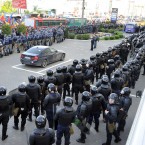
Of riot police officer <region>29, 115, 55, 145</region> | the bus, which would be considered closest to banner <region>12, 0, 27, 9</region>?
A: the bus

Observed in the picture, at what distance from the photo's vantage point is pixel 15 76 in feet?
44.1

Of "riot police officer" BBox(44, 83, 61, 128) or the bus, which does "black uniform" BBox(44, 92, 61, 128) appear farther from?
the bus

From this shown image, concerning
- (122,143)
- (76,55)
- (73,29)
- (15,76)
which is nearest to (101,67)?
(15,76)

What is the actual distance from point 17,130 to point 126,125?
3451mm

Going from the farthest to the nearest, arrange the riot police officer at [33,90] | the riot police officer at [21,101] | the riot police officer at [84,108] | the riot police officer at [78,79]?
the riot police officer at [78,79] → the riot police officer at [33,90] → the riot police officer at [21,101] → the riot police officer at [84,108]

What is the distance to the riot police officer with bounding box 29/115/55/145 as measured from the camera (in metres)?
4.84

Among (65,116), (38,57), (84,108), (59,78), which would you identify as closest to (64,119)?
(65,116)

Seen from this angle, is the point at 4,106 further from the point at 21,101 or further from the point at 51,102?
the point at 51,102

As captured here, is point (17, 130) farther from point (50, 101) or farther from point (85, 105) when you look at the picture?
point (85, 105)

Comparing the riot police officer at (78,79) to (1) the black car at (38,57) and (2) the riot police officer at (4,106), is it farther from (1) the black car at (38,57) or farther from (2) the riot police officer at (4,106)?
(1) the black car at (38,57)

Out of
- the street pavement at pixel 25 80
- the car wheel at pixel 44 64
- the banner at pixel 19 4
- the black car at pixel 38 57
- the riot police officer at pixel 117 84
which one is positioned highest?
the banner at pixel 19 4

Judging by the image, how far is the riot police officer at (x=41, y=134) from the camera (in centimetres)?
484

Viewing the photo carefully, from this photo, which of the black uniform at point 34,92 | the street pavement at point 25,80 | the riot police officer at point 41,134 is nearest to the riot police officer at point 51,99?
the black uniform at point 34,92

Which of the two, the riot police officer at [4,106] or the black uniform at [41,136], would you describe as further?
the riot police officer at [4,106]
